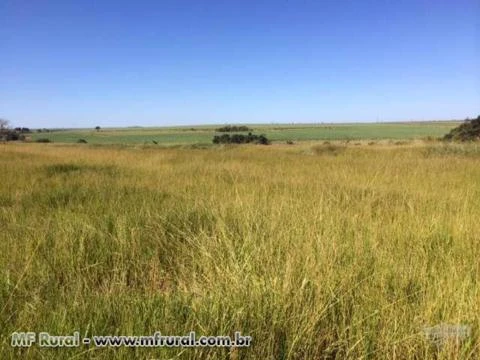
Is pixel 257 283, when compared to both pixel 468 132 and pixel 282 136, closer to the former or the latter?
pixel 468 132

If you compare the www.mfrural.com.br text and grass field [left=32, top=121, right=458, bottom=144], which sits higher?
grass field [left=32, top=121, right=458, bottom=144]

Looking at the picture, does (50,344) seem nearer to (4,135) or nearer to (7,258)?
(7,258)

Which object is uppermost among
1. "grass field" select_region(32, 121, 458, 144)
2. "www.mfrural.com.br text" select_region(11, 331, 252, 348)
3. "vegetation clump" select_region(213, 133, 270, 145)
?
"grass field" select_region(32, 121, 458, 144)

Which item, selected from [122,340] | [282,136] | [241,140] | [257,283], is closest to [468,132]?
[241,140]

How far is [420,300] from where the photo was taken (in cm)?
248

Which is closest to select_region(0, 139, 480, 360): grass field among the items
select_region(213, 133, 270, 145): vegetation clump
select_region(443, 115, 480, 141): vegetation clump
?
select_region(443, 115, 480, 141): vegetation clump

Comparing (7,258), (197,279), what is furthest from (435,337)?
(7,258)

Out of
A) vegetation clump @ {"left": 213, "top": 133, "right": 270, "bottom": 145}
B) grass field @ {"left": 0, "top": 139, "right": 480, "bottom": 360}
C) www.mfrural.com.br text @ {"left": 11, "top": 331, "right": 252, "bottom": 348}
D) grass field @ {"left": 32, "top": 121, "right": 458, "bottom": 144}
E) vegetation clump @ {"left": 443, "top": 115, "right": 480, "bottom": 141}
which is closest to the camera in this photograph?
www.mfrural.com.br text @ {"left": 11, "top": 331, "right": 252, "bottom": 348}

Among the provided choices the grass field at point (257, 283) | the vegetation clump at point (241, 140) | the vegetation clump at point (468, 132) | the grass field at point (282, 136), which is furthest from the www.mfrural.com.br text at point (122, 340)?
the grass field at point (282, 136)

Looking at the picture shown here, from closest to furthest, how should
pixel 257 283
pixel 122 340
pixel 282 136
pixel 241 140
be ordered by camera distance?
1. pixel 122 340
2. pixel 257 283
3. pixel 241 140
4. pixel 282 136

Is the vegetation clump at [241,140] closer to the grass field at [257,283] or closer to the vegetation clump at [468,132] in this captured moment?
the vegetation clump at [468,132]

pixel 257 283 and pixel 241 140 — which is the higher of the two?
pixel 241 140

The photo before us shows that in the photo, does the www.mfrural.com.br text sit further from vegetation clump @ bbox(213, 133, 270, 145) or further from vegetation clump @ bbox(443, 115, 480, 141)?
vegetation clump @ bbox(213, 133, 270, 145)

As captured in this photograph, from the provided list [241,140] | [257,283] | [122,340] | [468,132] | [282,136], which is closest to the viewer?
[122,340]
